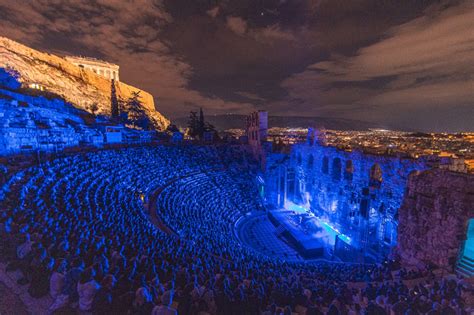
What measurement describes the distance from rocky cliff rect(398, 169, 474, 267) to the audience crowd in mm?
1838

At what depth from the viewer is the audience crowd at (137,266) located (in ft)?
19.5

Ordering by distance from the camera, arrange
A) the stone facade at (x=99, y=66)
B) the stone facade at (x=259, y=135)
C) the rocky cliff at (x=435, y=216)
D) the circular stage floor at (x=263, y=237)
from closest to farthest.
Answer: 1. the rocky cliff at (x=435, y=216)
2. the circular stage floor at (x=263, y=237)
3. the stone facade at (x=259, y=135)
4. the stone facade at (x=99, y=66)

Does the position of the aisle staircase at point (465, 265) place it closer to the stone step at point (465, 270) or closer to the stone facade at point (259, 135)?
the stone step at point (465, 270)

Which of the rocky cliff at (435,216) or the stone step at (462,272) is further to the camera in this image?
the stone step at (462,272)

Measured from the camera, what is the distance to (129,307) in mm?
5516

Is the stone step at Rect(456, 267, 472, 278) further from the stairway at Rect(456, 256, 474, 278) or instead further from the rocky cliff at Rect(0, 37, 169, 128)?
the rocky cliff at Rect(0, 37, 169, 128)

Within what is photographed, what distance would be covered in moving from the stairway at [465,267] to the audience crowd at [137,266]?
2159 millimetres

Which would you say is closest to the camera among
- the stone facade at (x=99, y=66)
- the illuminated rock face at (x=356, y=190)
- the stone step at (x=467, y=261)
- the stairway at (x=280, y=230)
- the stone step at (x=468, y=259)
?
the stone step at (x=467, y=261)

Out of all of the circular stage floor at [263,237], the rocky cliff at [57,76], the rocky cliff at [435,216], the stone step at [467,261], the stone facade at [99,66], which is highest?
the stone facade at [99,66]

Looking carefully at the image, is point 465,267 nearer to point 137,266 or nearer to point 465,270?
point 465,270

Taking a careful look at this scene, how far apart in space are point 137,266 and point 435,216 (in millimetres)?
17737

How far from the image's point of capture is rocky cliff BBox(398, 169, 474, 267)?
41.8 ft

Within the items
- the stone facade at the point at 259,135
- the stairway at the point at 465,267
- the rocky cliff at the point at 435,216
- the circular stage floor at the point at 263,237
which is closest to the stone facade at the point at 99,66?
the stone facade at the point at 259,135

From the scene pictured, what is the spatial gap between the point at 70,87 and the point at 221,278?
6727cm
